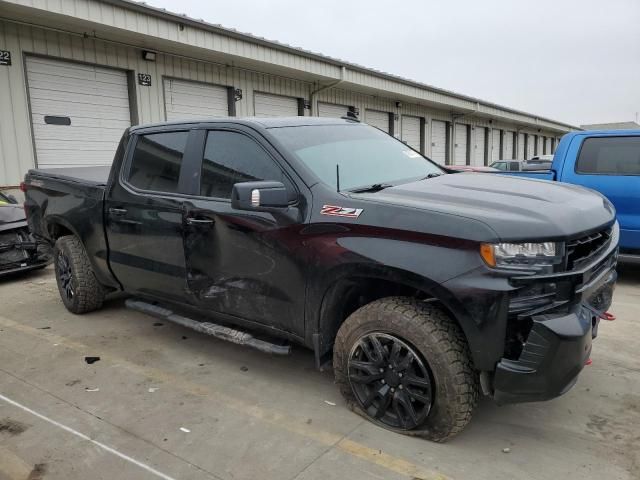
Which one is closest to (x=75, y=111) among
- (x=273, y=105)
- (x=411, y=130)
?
(x=273, y=105)

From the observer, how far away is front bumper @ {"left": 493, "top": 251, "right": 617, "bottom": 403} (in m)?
2.36

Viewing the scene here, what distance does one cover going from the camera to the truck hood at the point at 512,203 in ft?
8.02

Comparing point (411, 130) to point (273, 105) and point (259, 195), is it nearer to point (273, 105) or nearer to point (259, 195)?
point (273, 105)

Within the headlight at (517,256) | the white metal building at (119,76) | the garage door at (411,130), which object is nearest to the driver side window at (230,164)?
the headlight at (517,256)

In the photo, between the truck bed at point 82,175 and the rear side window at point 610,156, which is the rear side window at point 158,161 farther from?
the rear side window at point 610,156

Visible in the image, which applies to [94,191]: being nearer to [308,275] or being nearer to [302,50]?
[308,275]

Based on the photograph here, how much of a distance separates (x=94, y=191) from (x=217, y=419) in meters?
2.56

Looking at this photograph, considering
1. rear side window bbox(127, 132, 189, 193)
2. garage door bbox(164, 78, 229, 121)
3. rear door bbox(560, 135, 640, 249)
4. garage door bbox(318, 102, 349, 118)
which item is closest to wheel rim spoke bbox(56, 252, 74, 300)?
rear side window bbox(127, 132, 189, 193)

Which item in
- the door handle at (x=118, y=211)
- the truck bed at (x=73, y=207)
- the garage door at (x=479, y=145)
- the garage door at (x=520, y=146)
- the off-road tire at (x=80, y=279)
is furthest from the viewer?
the garage door at (x=520, y=146)

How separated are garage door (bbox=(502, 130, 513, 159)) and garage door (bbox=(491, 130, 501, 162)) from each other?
1181 mm

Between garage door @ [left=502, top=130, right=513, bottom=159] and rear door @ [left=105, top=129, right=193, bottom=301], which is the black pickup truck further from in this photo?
garage door @ [left=502, top=130, right=513, bottom=159]

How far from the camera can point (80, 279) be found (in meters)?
4.98

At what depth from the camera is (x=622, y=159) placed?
19.8 ft

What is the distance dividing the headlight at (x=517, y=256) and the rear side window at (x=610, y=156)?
14.5ft
